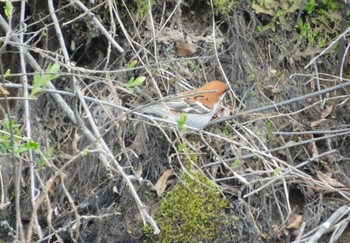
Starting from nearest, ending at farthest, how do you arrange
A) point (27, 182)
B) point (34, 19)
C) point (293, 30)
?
point (27, 182)
point (34, 19)
point (293, 30)

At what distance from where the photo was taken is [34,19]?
22.2ft

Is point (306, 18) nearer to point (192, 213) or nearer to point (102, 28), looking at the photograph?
point (192, 213)

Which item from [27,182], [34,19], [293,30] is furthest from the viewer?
[293,30]

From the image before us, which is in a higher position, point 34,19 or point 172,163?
point 34,19

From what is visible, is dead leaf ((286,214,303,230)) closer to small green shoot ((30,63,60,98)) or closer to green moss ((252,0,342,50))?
green moss ((252,0,342,50))

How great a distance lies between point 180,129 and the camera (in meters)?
6.23

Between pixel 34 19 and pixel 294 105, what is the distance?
222 cm

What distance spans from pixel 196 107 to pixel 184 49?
1.74 feet

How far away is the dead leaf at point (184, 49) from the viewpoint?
272 inches

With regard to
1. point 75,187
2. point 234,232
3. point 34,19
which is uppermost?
point 34,19

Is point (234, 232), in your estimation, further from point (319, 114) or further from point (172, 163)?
point (319, 114)

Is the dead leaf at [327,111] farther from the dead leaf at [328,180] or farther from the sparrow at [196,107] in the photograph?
the sparrow at [196,107]

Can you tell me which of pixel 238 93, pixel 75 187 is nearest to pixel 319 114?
pixel 238 93

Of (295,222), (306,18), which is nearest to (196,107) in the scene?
(295,222)
